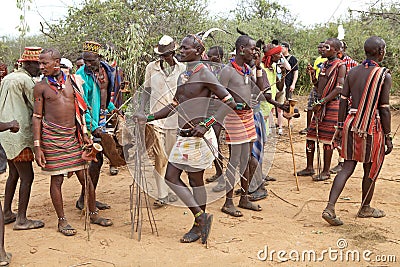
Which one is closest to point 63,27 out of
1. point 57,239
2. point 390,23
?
point 57,239

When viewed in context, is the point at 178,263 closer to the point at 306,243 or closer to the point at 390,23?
the point at 306,243

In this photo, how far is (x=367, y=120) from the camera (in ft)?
14.6

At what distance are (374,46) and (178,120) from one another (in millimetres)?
1999

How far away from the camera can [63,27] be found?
9172mm

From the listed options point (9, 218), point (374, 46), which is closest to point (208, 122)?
point (374, 46)

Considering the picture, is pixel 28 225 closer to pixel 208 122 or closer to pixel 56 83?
pixel 56 83

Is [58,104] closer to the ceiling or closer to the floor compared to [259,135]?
closer to the ceiling

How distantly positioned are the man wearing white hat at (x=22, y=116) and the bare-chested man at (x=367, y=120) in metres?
2.90

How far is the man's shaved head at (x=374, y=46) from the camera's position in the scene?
14.4ft

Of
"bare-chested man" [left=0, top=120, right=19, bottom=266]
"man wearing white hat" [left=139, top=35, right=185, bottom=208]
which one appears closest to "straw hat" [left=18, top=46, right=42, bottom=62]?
"bare-chested man" [left=0, top=120, right=19, bottom=266]

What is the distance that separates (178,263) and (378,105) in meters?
2.42

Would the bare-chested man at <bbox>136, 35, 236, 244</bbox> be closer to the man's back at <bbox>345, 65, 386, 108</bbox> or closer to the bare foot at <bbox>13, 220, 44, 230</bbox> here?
the man's back at <bbox>345, 65, 386, 108</bbox>

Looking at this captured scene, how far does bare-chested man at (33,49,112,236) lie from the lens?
420 cm

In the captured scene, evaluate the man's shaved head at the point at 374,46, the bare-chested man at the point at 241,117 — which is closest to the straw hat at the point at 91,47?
the bare-chested man at the point at 241,117
